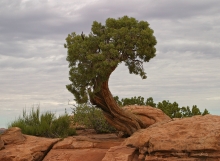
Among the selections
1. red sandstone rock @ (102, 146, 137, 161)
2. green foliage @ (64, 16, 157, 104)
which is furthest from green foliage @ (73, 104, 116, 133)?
red sandstone rock @ (102, 146, 137, 161)

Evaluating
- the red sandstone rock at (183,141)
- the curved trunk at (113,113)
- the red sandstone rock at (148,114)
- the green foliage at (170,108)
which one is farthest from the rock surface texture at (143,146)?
the green foliage at (170,108)

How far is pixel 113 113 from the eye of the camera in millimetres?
16438

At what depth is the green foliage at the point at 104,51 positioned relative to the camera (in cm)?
A: 1473

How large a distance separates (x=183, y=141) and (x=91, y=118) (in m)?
9.96

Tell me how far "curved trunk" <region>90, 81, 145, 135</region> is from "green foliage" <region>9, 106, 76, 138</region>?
8.81ft

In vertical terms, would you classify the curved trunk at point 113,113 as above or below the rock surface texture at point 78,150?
above

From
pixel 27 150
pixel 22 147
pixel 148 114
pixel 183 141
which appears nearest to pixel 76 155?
pixel 27 150

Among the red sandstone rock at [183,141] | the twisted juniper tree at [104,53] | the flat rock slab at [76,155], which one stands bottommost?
the flat rock slab at [76,155]

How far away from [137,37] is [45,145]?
5595 mm

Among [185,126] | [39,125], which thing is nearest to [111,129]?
[39,125]

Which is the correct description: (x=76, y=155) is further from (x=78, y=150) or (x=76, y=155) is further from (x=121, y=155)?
(x=121, y=155)

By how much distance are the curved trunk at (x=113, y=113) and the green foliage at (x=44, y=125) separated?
106 inches

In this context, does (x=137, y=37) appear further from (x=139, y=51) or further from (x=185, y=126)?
(x=185, y=126)

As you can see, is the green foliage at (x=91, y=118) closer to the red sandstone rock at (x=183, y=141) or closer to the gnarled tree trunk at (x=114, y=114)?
the gnarled tree trunk at (x=114, y=114)
